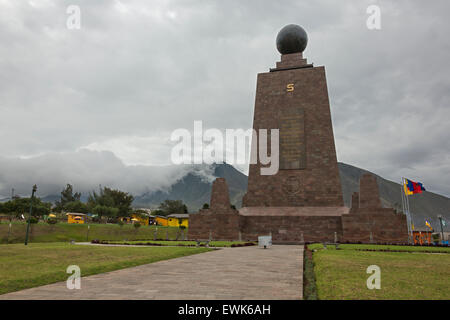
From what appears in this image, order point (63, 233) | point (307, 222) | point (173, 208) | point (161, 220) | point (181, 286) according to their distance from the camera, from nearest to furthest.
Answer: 1. point (181, 286)
2. point (307, 222)
3. point (63, 233)
4. point (161, 220)
5. point (173, 208)

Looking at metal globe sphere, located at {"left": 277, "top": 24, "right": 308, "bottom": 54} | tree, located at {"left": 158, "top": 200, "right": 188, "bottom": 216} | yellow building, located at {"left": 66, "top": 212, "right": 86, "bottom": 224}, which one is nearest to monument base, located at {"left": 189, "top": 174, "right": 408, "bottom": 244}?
metal globe sphere, located at {"left": 277, "top": 24, "right": 308, "bottom": 54}

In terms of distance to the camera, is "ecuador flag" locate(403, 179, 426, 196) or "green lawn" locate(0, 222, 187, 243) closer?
"ecuador flag" locate(403, 179, 426, 196)

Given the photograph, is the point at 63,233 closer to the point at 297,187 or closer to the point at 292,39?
the point at 297,187

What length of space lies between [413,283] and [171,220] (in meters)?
71.4

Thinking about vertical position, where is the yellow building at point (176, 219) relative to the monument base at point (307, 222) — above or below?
below

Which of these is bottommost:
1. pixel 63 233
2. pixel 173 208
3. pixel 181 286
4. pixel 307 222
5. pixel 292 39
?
pixel 63 233

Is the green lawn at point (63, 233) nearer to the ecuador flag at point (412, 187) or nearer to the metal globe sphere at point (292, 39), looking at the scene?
the metal globe sphere at point (292, 39)

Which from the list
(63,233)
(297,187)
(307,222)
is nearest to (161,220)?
(63,233)

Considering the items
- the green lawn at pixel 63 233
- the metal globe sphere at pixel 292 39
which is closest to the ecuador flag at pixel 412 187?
the metal globe sphere at pixel 292 39

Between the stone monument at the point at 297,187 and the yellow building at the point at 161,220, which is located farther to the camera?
the yellow building at the point at 161,220

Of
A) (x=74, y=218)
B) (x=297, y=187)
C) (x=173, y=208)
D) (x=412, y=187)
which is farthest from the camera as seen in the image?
(x=173, y=208)

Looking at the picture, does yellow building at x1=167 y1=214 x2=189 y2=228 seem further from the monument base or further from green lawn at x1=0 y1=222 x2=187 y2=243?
the monument base

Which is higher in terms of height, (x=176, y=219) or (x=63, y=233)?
(x=176, y=219)
